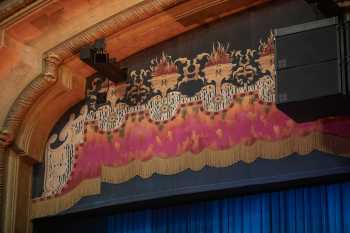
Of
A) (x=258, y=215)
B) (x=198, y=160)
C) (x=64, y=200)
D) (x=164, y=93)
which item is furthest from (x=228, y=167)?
(x=64, y=200)

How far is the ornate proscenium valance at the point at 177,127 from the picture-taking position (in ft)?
19.4

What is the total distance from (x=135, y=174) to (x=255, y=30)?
1202 millimetres

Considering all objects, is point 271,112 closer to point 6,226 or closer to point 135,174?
point 135,174

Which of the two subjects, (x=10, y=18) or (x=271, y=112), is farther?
(x=10, y=18)

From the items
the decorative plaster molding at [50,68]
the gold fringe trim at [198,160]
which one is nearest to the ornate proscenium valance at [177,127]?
the gold fringe trim at [198,160]

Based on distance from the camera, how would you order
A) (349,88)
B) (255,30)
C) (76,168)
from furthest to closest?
(76,168) < (255,30) < (349,88)

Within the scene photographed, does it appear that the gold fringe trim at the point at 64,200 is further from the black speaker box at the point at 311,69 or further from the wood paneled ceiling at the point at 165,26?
the black speaker box at the point at 311,69

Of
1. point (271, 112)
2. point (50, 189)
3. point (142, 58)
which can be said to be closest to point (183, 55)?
point (142, 58)

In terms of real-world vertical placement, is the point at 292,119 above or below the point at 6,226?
above

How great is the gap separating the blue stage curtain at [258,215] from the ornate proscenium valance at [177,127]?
14.2 inches

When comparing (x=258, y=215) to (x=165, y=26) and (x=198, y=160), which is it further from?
(x=165, y=26)

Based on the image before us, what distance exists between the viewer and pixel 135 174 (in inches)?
249

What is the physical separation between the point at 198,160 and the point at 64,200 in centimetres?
104

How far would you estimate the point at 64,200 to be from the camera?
656 cm
